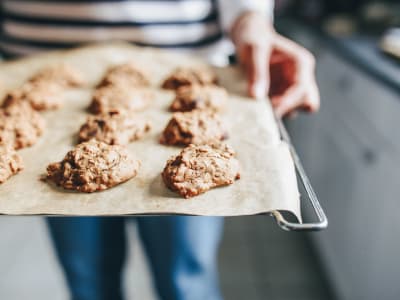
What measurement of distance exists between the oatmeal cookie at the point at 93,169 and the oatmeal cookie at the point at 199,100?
29 centimetres

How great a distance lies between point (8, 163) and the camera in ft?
3.02

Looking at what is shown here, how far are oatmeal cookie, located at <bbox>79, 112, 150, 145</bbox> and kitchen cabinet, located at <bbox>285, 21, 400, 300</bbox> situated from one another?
2.80ft

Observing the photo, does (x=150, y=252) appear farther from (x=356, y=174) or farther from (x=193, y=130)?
(x=356, y=174)

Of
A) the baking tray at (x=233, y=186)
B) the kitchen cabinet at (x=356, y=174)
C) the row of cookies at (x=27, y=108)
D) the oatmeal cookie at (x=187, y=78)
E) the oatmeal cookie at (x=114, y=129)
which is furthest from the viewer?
the kitchen cabinet at (x=356, y=174)

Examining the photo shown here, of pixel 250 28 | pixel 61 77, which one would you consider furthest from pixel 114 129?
pixel 250 28

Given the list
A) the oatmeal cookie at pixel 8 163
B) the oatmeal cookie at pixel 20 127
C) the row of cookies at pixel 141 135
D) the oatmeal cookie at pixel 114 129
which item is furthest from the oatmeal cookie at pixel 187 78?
the oatmeal cookie at pixel 8 163

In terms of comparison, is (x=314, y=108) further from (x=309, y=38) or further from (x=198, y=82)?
(x=309, y=38)

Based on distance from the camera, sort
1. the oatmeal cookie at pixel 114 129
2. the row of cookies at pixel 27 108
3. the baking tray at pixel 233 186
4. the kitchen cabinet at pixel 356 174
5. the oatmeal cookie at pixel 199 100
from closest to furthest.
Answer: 1. the baking tray at pixel 233 186
2. the row of cookies at pixel 27 108
3. the oatmeal cookie at pixel 114 129
4. the oatmeal cookie at pixel 199 100
5. the kitchen cabinet at pixel 356 174

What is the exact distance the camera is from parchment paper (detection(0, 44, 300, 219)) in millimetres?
823

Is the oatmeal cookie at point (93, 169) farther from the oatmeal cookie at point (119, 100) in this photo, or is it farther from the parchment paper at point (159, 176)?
the oatmeal cookie at point (119, 100)

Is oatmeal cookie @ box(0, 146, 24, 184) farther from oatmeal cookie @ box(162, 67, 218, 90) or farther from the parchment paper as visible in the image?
oatmeal cookie @ box(162, 67, 218, 90)

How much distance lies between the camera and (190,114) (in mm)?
1090

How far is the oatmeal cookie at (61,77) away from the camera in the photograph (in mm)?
1362

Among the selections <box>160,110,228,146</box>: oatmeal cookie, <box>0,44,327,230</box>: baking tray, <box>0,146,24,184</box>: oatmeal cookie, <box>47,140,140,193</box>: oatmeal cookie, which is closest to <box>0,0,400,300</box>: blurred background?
<box>0,44,327,230</box>: baking tray
